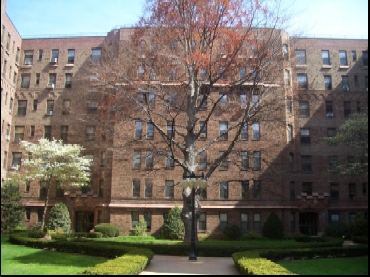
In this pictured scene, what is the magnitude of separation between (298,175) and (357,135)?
13.3 m

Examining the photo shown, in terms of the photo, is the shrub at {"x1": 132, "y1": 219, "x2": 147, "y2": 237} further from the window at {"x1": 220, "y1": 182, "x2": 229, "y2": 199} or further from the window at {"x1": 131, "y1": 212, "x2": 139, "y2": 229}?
the window at {"x1": 220, "y1": 182, "x2": 229, "y2": 199}

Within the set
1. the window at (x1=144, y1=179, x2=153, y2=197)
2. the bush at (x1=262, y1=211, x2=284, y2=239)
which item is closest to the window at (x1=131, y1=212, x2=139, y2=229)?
the window at (x1=144, y1=179, x2=153, y2=197)

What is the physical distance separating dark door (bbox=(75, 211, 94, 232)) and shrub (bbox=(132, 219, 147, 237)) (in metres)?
4.77

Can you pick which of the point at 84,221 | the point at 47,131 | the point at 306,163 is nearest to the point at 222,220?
the point at 306,163

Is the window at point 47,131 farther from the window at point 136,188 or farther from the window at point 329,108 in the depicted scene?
the window at point 329,108

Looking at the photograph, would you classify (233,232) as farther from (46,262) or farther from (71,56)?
(71,56)

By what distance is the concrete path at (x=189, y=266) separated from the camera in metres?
14.0

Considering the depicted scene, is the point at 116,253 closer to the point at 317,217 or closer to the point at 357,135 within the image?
the point at 357,135

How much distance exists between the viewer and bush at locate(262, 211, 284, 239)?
31516 mm

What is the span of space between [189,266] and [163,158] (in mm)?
19329

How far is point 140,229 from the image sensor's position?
3238 centimetres

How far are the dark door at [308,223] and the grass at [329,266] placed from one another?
16.4 meters

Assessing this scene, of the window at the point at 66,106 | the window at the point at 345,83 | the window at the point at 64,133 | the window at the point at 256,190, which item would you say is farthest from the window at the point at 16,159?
the window at the point at 345,83

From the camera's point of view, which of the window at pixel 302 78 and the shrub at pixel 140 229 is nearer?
the shrub at pixel 140 229
